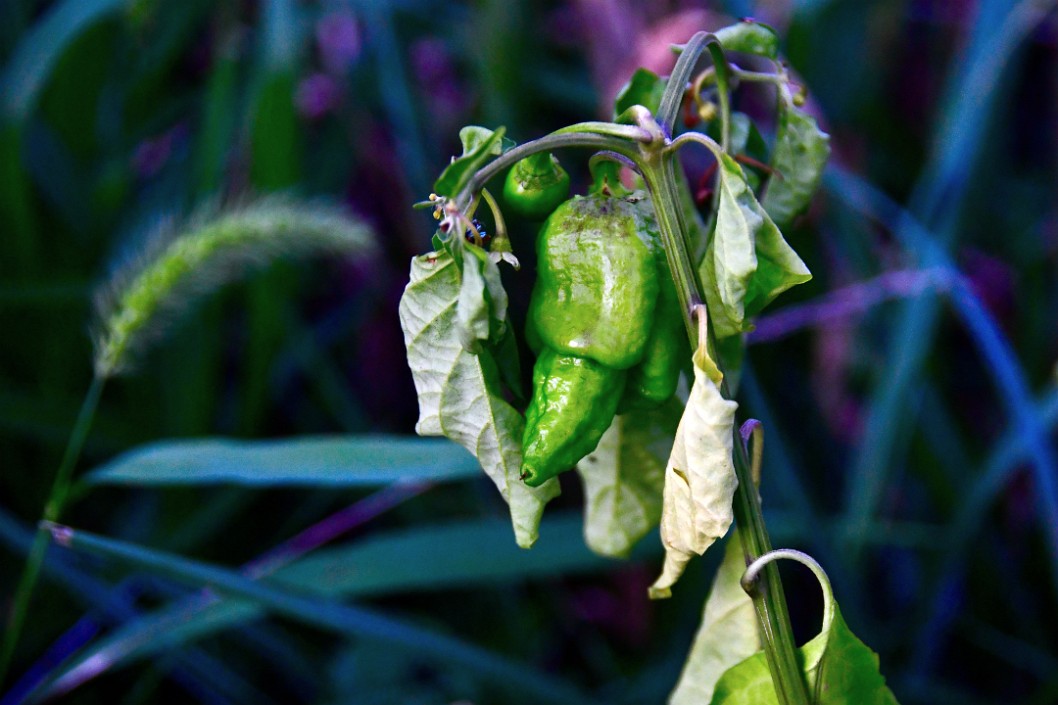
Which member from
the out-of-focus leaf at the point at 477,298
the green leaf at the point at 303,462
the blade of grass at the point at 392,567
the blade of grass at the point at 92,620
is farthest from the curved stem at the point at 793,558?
the blade of grass at the point at 92,620

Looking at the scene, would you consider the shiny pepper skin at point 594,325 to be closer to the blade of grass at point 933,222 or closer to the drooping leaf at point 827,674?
the drooping leaf at point 827,674

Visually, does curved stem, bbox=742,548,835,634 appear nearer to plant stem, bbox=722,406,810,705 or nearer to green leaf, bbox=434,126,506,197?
plant stem, bbox=722,406,810,705

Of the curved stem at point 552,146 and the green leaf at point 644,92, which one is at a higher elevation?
the curved stem at point 552,146

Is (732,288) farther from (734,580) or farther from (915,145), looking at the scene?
(915,145)

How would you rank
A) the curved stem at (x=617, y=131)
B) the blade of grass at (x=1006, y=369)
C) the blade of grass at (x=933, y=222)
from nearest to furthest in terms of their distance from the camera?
1. the curved stem at (x=617, y=131)
2. the blade of grass at (x=1006, y=369)
3. the blade of grass at (x=933, y=222)

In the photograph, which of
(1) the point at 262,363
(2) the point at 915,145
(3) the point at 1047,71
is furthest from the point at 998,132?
(1) the point at 262,363

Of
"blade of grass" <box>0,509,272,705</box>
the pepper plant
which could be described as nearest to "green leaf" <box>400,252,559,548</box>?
the pepper plant
